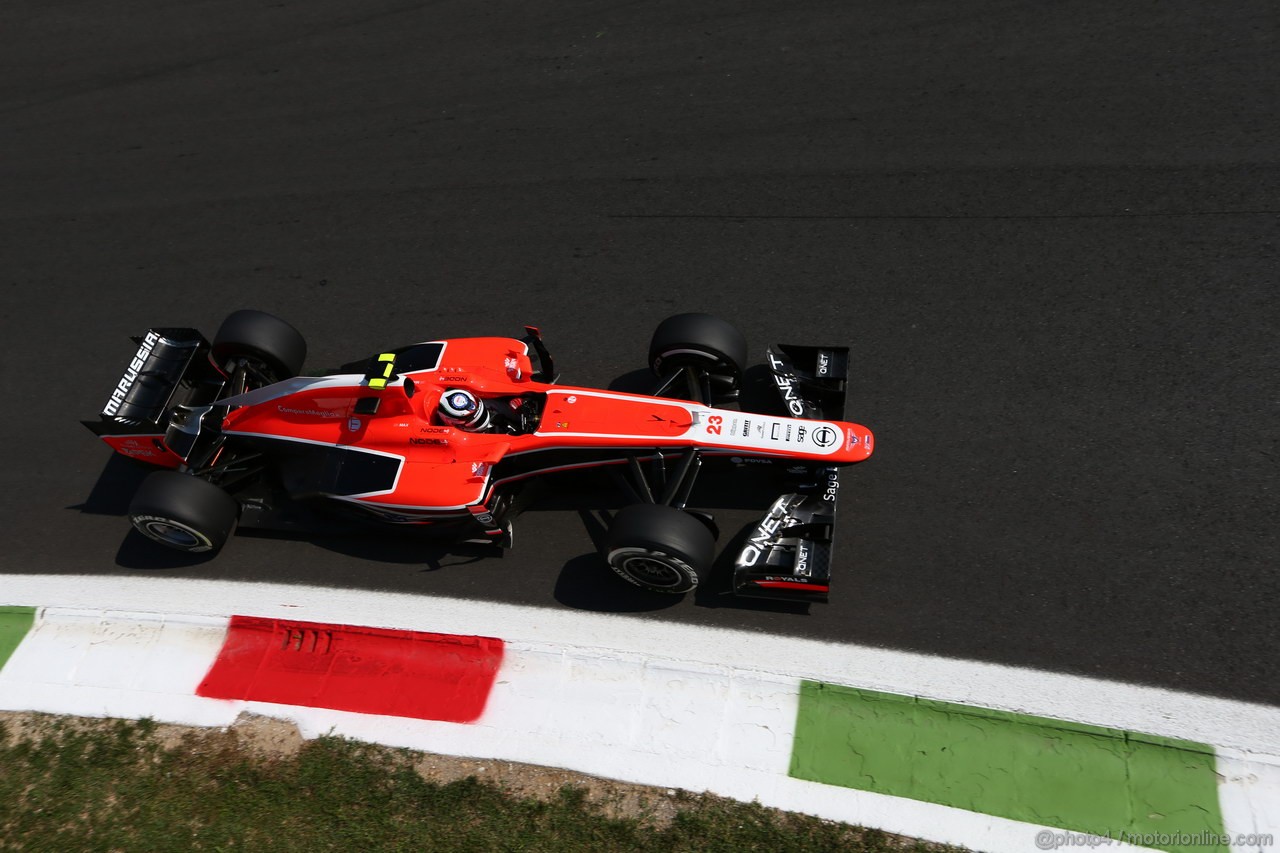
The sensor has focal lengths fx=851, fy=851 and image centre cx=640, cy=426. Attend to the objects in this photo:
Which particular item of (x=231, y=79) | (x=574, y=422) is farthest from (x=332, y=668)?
(x=231, y=79)

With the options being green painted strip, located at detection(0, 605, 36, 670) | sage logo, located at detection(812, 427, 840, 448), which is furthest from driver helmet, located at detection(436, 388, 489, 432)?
green painted strip, located at detection(0, 605, 36, 670)

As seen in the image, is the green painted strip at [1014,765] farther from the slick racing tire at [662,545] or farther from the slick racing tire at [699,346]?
the slick racing tire at [699,346]

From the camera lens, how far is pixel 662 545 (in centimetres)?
609

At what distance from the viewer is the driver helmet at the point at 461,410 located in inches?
270

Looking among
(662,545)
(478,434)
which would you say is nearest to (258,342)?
(478,434)

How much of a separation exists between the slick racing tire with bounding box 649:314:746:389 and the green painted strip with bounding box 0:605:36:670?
240 inches

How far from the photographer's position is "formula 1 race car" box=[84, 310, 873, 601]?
6.49 m

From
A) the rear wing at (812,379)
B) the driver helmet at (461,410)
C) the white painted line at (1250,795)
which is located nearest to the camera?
the white painted line at (1250,795)

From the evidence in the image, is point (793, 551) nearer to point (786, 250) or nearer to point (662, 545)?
point (662, 545)

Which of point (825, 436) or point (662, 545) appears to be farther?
point (825, 436)

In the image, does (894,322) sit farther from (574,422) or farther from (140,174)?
(140,174)

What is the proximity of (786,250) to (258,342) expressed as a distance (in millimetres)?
5189

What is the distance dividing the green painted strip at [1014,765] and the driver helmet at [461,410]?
10.9 ft

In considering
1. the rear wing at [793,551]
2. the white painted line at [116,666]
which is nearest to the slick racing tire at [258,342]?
the white painted line at [116,666]
